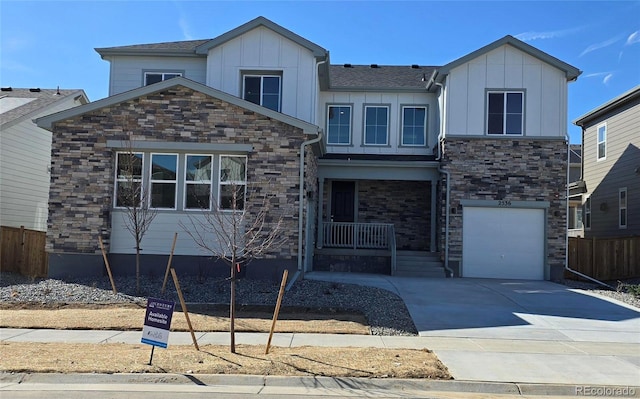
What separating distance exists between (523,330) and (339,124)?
1201 cm

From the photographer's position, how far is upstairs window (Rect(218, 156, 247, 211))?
14102mm

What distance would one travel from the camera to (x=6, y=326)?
381 inches

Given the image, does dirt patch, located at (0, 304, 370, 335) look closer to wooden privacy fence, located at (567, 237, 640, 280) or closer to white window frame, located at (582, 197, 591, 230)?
wooden privacy fence, located at (567, 237, 640, 280)

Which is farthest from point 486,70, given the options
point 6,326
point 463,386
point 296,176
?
point 6,326

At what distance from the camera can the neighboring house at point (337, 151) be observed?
14086mm

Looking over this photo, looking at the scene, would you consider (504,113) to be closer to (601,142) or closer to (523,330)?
(601,142)

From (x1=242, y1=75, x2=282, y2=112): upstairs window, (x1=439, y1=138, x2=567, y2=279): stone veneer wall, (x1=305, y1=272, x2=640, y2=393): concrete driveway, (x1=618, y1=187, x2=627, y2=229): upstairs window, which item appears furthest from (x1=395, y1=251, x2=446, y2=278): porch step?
(x1=618, y1=187, x2=627, y2=229): upstairs window

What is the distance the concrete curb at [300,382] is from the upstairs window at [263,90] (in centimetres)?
1175

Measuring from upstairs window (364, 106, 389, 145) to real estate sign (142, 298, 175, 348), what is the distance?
13.8 meters

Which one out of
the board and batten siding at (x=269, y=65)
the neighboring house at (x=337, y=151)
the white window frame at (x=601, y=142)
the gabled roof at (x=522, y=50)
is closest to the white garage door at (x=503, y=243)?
the neighboring house at (x=337, y=151)

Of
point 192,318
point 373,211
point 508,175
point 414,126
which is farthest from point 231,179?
point 508,175

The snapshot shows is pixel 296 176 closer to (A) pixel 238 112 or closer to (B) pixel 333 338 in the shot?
(A) pixel 238 112

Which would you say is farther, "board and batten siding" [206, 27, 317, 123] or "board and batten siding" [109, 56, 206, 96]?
"board and batten siding" [109, 56, 206, 96]

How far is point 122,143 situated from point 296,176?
4751 millimetres
